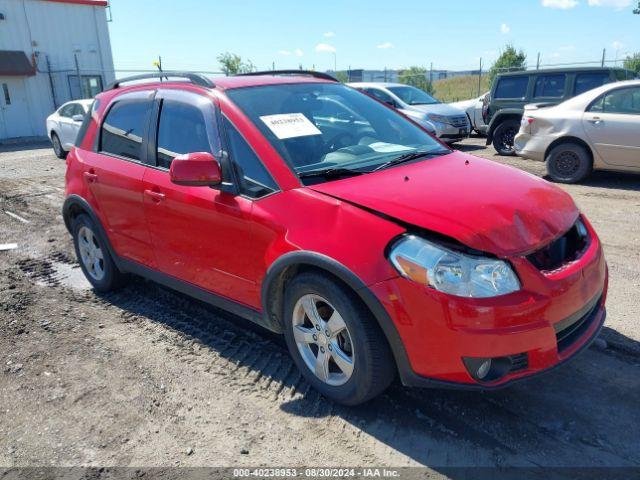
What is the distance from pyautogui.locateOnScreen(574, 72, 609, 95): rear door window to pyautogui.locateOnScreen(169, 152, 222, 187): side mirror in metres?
10.4

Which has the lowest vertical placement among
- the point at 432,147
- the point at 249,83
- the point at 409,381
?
the point at 409,381

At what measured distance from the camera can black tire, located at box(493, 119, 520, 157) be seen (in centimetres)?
1155

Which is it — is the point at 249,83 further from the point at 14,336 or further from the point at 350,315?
the point at 14,336

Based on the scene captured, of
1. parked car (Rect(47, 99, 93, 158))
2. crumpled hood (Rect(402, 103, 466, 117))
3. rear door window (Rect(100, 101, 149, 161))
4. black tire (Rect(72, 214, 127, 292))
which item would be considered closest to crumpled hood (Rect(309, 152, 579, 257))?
rear door window (Rect(100, 101, 149, 161))

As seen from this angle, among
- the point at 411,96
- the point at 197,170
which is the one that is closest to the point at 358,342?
the point at 197,170

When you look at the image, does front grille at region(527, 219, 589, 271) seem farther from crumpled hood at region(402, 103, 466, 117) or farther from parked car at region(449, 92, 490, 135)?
parked car at region(449, 92, 490, 135)

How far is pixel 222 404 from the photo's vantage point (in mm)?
3154

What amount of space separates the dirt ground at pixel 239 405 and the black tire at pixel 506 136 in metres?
7.55

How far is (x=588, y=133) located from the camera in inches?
326

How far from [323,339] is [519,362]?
40.6 inches

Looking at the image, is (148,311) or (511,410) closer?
(511,410)

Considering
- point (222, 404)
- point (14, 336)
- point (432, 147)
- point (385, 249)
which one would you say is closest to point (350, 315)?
point (385, 249)

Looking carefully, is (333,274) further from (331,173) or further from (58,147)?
(58,147)

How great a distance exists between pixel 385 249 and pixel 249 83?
5.97 feet
